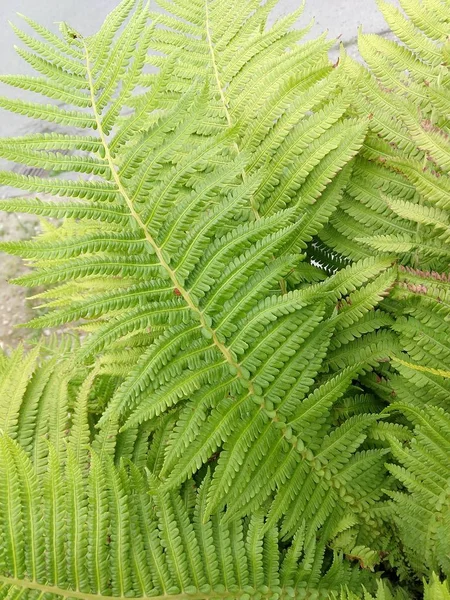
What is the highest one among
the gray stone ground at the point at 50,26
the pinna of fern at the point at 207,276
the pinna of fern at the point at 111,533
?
the gray stone ground at the point at 50,26

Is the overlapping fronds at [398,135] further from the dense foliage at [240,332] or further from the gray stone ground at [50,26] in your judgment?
the gray stone ground at [50,26]

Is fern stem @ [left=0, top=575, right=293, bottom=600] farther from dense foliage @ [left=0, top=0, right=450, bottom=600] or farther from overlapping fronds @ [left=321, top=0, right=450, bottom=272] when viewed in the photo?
overlapping fronds @ [left=321, top=0, right=450, bottom=272]

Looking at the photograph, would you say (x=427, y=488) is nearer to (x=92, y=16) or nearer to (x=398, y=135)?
(x=398, y=135)

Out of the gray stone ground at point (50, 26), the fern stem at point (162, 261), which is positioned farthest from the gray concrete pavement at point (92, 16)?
the fern stem at point (162, 261)

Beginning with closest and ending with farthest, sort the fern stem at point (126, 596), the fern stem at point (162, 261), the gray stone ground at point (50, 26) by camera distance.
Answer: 1. the fern stem at point (126, 596)
2. the fern stem at point (162, 261)
3. the gray stone ground at point (50, 26)

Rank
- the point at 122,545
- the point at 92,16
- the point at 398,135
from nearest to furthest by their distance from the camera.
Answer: the point at 122,545 < the point at 398,135 < the point at 92,16

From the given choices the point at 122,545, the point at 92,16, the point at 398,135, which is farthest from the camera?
the point at 92,16

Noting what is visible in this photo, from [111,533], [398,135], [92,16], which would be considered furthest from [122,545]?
[92,16]

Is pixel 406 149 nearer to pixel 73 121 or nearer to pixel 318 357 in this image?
pixel 318 357
